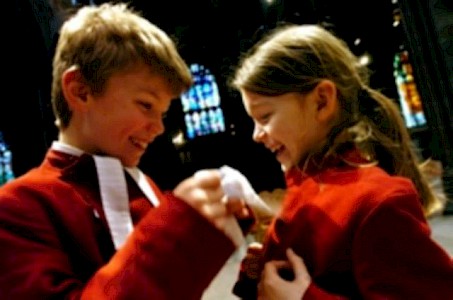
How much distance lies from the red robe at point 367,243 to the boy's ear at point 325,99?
0.22 m

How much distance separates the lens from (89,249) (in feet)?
2.62

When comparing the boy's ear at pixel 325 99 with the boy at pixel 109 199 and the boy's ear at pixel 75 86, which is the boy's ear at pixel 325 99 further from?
the boy's ear at pixel 75 86

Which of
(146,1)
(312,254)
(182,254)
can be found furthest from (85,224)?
(146,1)

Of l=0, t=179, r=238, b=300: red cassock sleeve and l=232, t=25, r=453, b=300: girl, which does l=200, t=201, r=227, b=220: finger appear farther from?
l=232, t=25, r=453, b=300: girl

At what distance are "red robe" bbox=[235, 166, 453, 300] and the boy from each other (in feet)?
1.16

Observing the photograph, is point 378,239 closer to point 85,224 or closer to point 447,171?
point 85,224

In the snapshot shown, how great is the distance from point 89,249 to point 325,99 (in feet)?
2.48

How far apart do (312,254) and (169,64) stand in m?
0.54

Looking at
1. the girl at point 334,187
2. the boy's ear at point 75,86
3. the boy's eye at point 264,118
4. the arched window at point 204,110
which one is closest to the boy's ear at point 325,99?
the girl at point 334,187

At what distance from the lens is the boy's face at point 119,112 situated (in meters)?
0.96

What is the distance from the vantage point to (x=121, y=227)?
0.87m

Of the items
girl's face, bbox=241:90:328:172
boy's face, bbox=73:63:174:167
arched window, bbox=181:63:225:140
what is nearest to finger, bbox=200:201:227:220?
boy's face, bbox=73:63:174:167

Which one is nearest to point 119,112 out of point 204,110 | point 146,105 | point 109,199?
point 146,105

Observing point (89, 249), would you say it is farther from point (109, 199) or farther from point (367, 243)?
point (367, 243)
